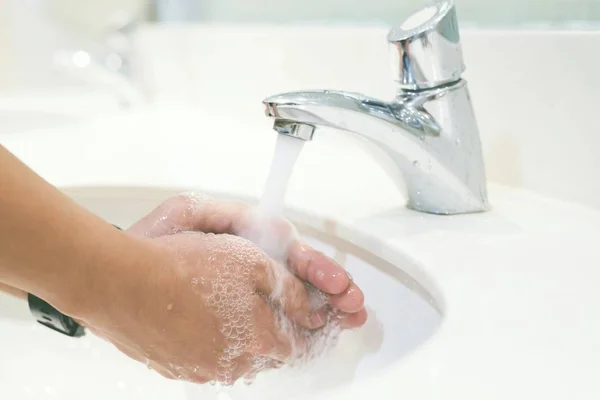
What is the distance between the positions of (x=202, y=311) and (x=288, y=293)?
8 centimetres

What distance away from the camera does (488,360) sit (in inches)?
11.6

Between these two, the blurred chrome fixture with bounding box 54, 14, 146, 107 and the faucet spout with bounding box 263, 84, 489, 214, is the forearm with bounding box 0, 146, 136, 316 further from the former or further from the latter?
the blurred chrome fixture with bounding box 54, 14, 146, 107

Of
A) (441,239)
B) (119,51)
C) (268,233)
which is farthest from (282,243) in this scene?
(119,51)

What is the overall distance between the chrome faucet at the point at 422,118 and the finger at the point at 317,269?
0.08m

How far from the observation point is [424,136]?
0.48m

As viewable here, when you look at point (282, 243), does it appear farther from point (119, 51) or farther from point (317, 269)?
point (119, 51)

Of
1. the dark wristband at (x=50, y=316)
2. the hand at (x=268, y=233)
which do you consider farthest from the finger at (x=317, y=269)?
the dark wristband at (x=50, y=316)

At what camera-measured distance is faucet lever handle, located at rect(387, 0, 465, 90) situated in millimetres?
459

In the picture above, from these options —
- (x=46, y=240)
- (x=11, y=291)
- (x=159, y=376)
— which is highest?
(x=46, y=240)

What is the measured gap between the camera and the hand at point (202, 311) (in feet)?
1.16

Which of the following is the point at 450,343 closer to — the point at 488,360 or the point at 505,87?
the point at 488,360

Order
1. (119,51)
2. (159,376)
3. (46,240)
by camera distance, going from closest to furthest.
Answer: (46,240), (159,376), (119,51)

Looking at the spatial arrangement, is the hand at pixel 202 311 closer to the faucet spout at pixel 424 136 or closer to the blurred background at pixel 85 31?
the faucet spout at pixel 424 136


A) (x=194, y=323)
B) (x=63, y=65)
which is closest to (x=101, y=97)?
(x=63, y=65)
